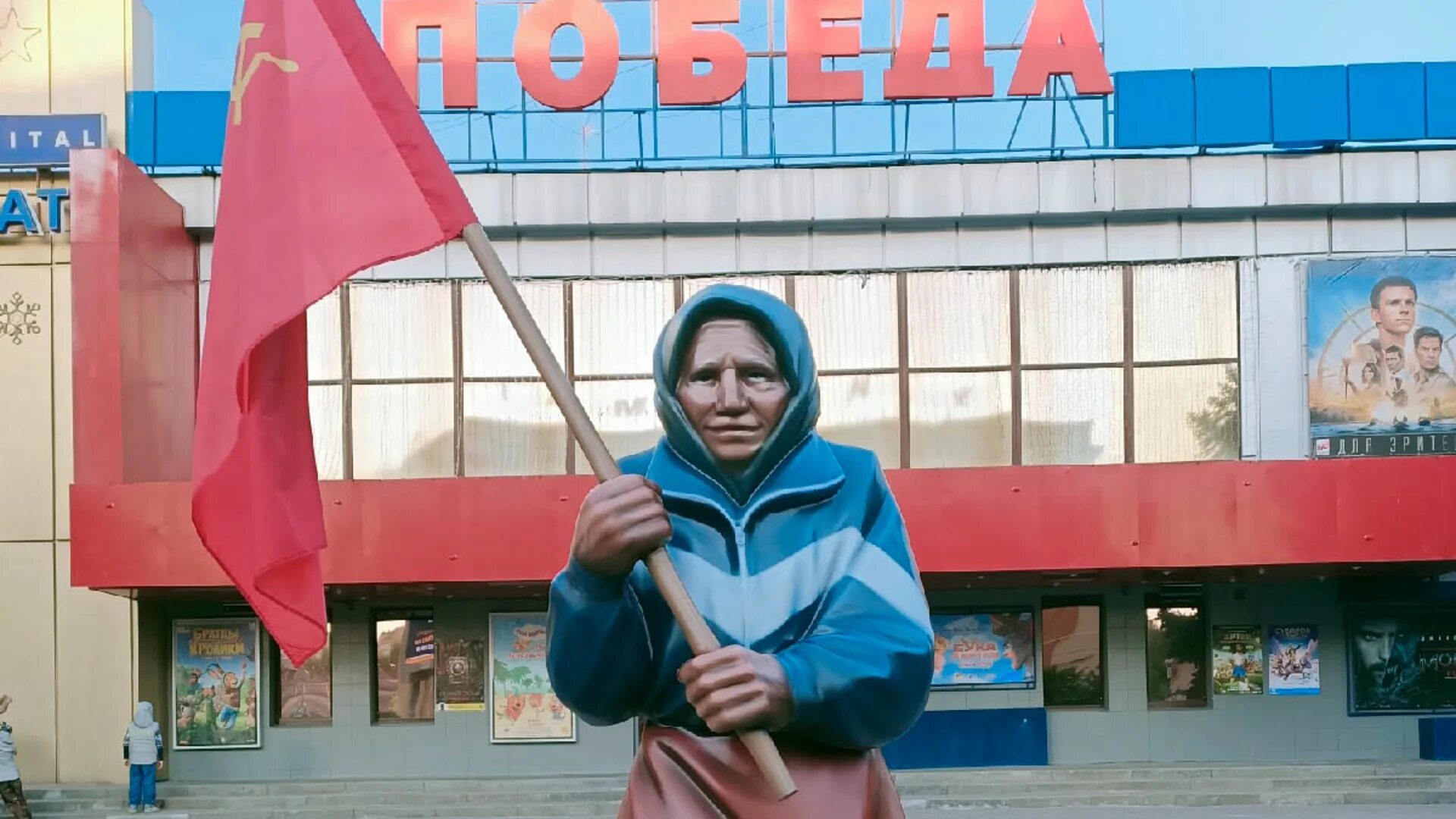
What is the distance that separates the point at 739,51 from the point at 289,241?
15.7 metres

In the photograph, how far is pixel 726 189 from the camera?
18.6 metres

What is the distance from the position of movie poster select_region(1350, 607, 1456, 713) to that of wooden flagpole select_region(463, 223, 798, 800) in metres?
18.2

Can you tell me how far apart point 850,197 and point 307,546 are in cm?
1519

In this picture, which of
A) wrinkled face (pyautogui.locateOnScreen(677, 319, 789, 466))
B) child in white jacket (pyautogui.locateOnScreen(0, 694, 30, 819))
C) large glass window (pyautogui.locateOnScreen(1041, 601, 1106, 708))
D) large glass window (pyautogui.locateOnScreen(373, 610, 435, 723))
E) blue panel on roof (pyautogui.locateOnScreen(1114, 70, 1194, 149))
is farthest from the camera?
large glass window (pyautogui.locateOnScreen(373, 610, 435, 723))

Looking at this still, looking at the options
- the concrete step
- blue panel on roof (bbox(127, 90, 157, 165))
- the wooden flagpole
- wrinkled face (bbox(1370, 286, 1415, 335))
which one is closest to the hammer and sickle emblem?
the wooden flagpole

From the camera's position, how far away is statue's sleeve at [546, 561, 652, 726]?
9.99 ft

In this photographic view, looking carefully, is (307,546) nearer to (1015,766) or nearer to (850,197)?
(850,197)

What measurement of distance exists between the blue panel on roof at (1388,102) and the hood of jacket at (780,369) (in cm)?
1704

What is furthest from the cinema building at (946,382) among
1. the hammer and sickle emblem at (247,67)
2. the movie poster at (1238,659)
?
the hammer and sickle emblem at (247,67)

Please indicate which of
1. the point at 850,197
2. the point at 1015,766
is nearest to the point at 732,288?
the point at 850,197

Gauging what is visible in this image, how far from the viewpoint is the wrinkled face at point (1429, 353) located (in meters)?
18.1

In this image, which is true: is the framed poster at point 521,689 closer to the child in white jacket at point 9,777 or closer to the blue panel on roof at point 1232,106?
the child in white jacket at point 9,777

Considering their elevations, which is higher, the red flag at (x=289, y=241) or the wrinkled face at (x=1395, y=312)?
the wrinkled face at (x=1395, y=312)

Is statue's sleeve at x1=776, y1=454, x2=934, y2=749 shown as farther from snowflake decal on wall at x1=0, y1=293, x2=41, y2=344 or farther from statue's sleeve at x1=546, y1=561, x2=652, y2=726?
snowflake decal on wall at x1=0, y1=293, x2=41, y2=344
